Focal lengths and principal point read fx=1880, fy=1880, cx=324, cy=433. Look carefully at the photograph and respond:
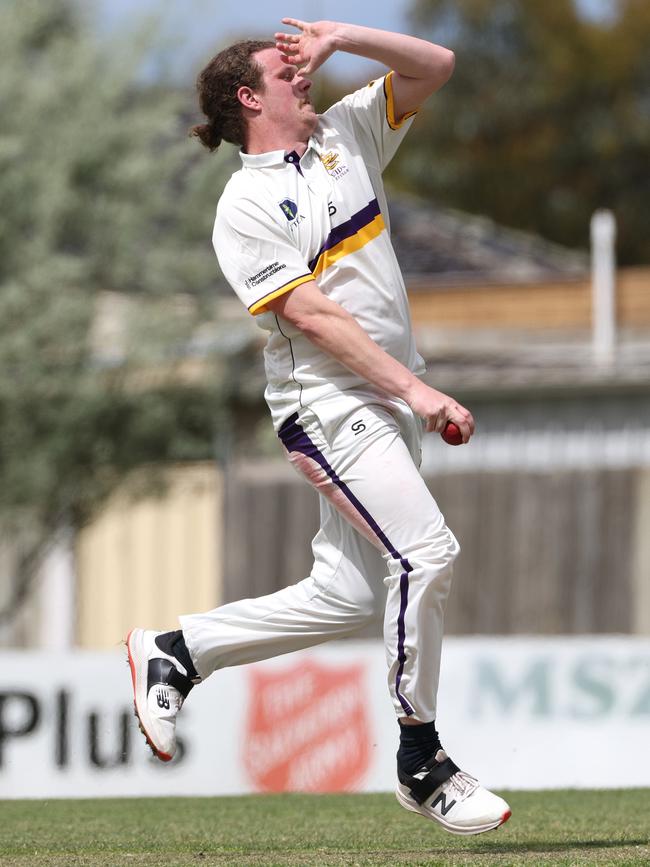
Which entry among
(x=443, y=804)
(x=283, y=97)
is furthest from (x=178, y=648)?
(x=283, y=97)

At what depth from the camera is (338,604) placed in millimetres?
5387

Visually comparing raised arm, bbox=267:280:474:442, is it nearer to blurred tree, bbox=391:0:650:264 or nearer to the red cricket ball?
the red cricket ball

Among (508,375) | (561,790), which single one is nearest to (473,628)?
(508,375)

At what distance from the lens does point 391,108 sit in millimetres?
5633

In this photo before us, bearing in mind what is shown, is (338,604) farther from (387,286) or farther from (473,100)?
(473,100)

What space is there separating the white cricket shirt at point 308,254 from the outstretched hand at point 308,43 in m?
0.28

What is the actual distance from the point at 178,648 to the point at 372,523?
2.45 ft

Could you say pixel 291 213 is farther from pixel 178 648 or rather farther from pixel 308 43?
pixel 178 648

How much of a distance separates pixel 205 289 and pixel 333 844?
10085 millimetres

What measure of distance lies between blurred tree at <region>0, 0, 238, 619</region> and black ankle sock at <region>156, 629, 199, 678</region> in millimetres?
8619

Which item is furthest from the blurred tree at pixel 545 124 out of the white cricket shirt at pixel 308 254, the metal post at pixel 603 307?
the white cricket shirt at pixel 308 254

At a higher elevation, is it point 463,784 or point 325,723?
point 463,784

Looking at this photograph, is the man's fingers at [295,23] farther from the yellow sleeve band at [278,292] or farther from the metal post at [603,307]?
the metal post at [603,307]

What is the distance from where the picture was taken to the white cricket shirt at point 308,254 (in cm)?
535
